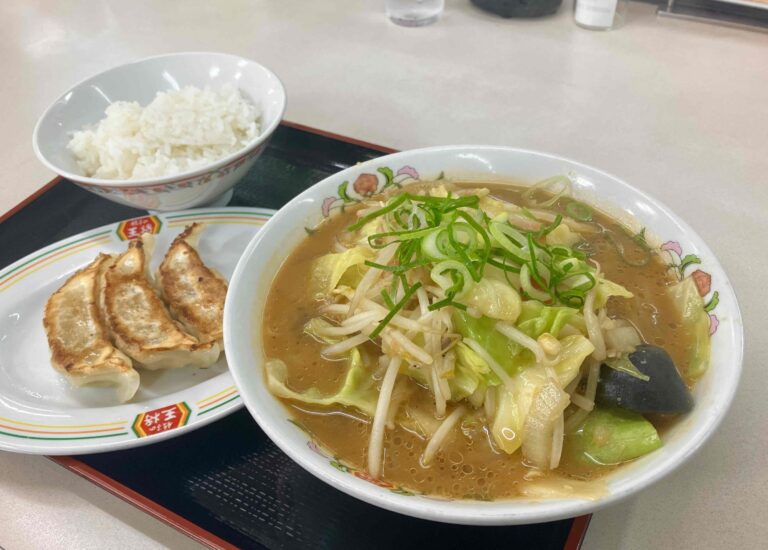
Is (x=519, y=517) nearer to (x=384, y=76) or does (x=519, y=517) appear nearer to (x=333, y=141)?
(x=333, y=141)

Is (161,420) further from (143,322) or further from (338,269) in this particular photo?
(338,269)

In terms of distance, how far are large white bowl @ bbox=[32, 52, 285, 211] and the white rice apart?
0.24 feet

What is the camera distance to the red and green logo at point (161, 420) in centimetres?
134

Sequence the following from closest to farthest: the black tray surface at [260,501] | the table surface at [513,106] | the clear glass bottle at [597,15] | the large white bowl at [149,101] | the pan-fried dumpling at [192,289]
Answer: the black tray surface at [260,501]
the table surface at [513,106]
the pan-fried dumpling at [192,289]
the large white bowl at [149,101]
the clear glass bottle at [597,15]

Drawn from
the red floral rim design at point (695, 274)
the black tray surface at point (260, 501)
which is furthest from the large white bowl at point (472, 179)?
the black tray surface at point (260, 501)

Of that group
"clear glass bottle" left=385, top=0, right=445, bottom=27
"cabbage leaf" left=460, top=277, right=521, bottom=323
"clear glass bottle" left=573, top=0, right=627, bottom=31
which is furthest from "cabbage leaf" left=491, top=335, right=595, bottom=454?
"clear glass bottle" left=385, top=0, right=445, bottom=27

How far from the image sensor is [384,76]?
288 cm

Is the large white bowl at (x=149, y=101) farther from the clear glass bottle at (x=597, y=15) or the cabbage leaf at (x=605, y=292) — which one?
the clear glass bottle at (x=597, y=15)

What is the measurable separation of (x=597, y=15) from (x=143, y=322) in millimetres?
2662

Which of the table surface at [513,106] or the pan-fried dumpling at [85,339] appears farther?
the pan-fried dumpling at [85,339]

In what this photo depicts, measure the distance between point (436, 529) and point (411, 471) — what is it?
0.59 ft

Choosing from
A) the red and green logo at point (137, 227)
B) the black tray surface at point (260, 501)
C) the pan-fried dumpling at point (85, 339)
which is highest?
the red and green logo at point (137, 227)

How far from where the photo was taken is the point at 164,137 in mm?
2031

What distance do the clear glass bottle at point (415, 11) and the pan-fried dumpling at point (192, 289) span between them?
2.05m
